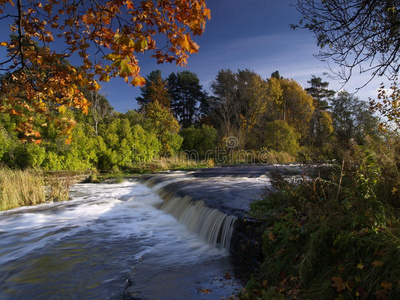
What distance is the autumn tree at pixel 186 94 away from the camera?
4403 centimetres

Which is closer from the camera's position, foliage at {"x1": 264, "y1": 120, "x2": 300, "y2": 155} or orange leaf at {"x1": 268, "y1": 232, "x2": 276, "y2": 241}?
orange leaf at {"x1": 268, "y1": 232, "x2": 276, "y2": 241}

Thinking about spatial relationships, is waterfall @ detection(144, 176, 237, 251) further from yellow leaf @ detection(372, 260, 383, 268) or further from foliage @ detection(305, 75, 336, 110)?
foliage @ detection(305, 75, 336, 110)

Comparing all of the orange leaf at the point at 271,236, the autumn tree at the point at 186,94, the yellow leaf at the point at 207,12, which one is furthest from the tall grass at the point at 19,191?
the autumn tree at the point at 186,94

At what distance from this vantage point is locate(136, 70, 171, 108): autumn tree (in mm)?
38906

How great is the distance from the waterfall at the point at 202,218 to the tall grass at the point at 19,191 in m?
4.75

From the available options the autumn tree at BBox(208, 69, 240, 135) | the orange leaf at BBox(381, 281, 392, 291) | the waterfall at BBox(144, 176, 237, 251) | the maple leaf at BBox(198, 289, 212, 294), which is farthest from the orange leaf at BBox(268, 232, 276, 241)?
the autumn tree at BBox(208, 69, 240, 135)

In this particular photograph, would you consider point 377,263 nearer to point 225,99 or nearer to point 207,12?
point 207,12

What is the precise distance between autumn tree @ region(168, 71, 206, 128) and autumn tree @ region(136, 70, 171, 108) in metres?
2.62

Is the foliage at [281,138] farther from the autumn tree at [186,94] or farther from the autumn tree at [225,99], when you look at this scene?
the autumn tree at [186,94]

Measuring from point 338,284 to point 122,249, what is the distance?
4.33 meters

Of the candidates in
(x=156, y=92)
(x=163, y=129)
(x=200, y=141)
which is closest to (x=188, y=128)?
(x=200, y=141)

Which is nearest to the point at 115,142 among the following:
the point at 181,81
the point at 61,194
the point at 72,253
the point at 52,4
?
the point at 61,194

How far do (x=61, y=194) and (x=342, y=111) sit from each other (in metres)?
28.5

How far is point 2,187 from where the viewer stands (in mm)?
9695
